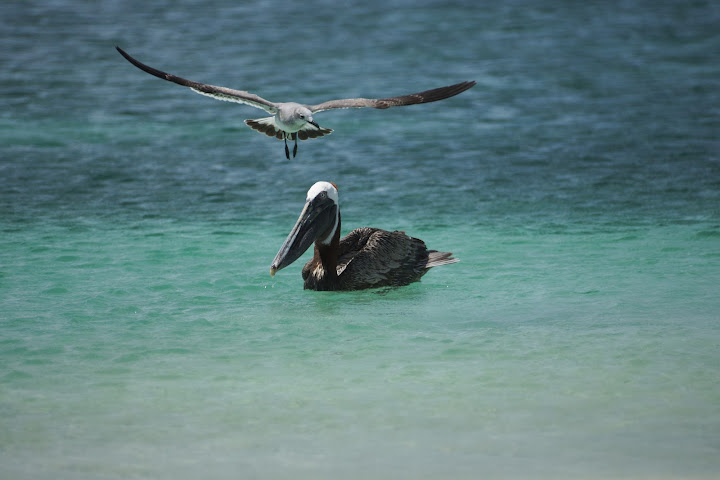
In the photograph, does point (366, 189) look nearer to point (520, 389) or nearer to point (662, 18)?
point (520, 389)

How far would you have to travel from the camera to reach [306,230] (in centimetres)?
938

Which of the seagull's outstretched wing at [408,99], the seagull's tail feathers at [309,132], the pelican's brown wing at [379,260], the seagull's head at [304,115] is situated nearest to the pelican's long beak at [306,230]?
the pelican's brown wing at [379,260]

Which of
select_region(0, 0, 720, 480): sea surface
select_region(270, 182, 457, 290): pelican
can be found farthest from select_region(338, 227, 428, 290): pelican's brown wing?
select_region(0, 0, 720, 480): sea surface

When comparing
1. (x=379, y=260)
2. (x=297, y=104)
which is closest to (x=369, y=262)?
(x=379, y=260)

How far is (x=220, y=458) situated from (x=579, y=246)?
6290mm

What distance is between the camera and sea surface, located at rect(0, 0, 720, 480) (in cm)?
586

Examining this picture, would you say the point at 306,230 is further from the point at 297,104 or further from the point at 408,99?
the point at 408,99

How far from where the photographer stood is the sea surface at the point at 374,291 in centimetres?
586

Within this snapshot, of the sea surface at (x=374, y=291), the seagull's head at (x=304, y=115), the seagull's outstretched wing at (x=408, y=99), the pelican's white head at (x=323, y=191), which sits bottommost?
the sea surface at (x=374, y=291)

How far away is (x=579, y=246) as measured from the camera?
1106 centimetres

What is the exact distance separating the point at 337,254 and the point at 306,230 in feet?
1.37

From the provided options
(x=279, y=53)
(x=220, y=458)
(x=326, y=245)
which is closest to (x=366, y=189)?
(x=326, y=245)

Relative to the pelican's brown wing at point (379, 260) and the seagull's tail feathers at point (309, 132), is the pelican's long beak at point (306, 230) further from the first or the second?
the seagull's tail feathers at point (309, 132)

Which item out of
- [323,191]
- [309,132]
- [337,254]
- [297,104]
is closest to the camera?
[323,191]
